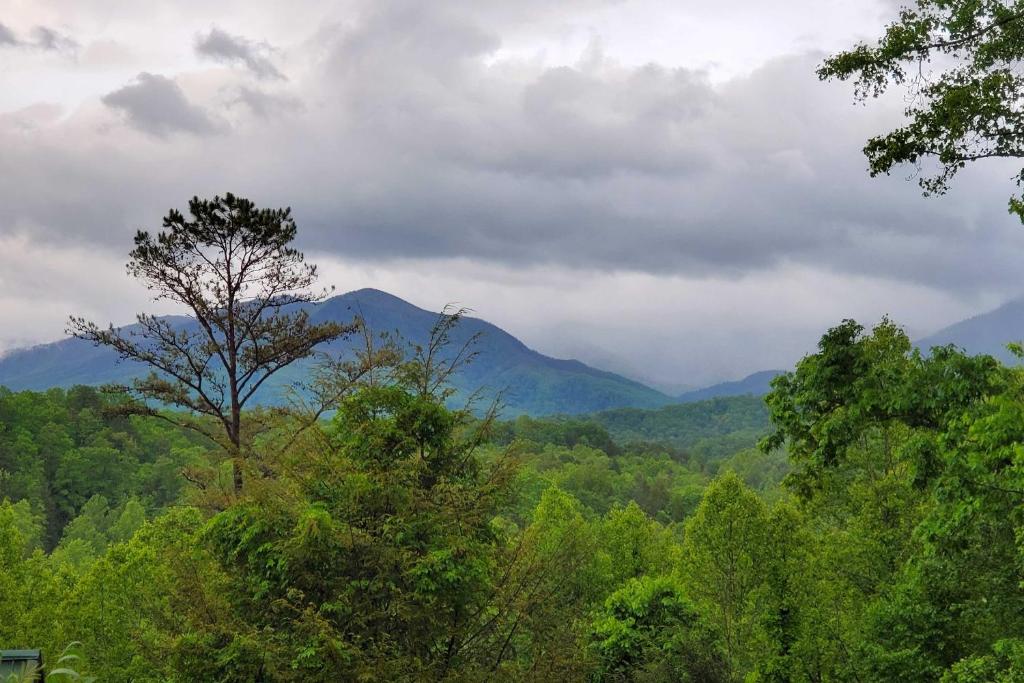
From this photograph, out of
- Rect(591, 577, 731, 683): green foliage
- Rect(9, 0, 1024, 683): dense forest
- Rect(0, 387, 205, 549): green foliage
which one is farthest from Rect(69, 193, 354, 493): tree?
Rect(0, 387, 205, 549): green foliage

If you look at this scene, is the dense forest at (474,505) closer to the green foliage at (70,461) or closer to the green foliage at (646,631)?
the green foliage at (646,631)

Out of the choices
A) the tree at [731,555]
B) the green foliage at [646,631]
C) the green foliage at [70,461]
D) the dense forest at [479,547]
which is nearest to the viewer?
the dense forest at [479,547]

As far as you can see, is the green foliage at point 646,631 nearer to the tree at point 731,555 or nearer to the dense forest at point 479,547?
the dense forest at point 479,547

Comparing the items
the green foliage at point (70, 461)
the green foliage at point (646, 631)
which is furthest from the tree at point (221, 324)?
the green foliage at point (70, 461)

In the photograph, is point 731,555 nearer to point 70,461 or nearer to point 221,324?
point 221,324

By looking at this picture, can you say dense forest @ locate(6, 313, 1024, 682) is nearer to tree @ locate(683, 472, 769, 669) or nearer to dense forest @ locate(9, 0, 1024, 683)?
dense forest @ locate(9, 0, 1024, 683)

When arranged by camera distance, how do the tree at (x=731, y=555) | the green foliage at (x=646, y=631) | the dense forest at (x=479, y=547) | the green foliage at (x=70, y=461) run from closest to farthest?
the dense forest at (x=479, y=547) → the green foliage at (x=646, y=631) → the tree at (x=731, y=555) → the green foliage at (x=70, y=461)

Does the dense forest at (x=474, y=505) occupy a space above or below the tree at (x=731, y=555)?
above

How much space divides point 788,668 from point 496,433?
16.1m

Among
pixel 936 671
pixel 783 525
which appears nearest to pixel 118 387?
pixel 936 671

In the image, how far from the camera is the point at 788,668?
2445 centimetres

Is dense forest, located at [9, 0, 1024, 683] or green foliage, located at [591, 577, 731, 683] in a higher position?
dense forest, located at [9, 0, 1024, 683]

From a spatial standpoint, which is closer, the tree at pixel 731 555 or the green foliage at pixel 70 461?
the tree at pixel 731 555

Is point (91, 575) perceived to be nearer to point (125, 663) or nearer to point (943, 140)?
point (125, 663)
